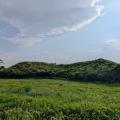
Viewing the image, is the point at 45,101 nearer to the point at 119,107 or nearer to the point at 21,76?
the point at 119,107

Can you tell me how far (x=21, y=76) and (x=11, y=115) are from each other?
33492 mm

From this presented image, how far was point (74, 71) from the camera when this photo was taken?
1954 inches

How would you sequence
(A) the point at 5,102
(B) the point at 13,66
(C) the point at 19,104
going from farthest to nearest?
(B) the point at 13,66
(A) the point at 5,102
(C) the point at 19,104

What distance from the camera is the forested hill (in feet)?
144

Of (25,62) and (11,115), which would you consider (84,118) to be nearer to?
(11,115)

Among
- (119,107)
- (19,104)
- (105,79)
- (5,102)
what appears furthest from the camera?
(105,79)

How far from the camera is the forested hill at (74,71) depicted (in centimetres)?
4394

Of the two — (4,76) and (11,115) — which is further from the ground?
(4,76)

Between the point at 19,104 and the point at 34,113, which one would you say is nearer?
the point at 34,113

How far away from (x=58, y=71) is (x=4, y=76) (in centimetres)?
781

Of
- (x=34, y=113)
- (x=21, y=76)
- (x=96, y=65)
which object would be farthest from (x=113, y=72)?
(x=34, y=113)

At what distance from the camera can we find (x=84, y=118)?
17.0 metres

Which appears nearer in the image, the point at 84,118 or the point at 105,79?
the point at 84,118

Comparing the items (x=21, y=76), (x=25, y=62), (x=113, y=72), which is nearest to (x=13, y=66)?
(x=25, y=62)
